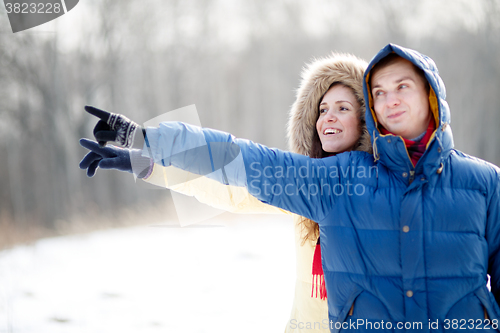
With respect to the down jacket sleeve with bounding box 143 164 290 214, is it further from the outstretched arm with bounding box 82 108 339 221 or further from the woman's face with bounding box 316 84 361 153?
the woman's face with bounding box 316 84 361 153

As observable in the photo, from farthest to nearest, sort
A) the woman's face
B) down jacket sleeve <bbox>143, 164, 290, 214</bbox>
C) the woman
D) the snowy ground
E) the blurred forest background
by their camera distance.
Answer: the blurred forest background → the snowy ground → the woman's face → the woman → down jacket sleeve <bbox>143, 164, 290, 214</bbox>

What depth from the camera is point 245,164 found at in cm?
103

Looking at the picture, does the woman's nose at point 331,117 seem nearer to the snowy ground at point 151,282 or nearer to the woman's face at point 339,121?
the woman's face at point 339,121

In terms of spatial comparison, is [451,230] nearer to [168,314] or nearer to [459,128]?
[168,314]

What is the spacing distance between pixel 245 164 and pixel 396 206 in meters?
0.48

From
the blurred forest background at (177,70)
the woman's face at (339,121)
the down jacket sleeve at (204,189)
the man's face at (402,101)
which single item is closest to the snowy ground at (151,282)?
the blurred forest background at (177,70)

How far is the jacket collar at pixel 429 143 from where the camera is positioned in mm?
1027

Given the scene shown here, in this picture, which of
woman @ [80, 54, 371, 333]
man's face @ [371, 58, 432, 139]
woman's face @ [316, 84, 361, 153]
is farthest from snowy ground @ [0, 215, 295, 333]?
man's face @ [371, 58, 432, 139]

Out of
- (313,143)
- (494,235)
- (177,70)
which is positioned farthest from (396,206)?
(177,70)

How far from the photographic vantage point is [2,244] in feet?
16.0

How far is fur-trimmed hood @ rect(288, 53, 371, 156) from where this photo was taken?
151cm

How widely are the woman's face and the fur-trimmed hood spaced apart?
0.14ft

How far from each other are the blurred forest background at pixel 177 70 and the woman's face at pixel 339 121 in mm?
5656


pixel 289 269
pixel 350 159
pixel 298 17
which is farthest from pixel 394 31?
pixel 350 159
